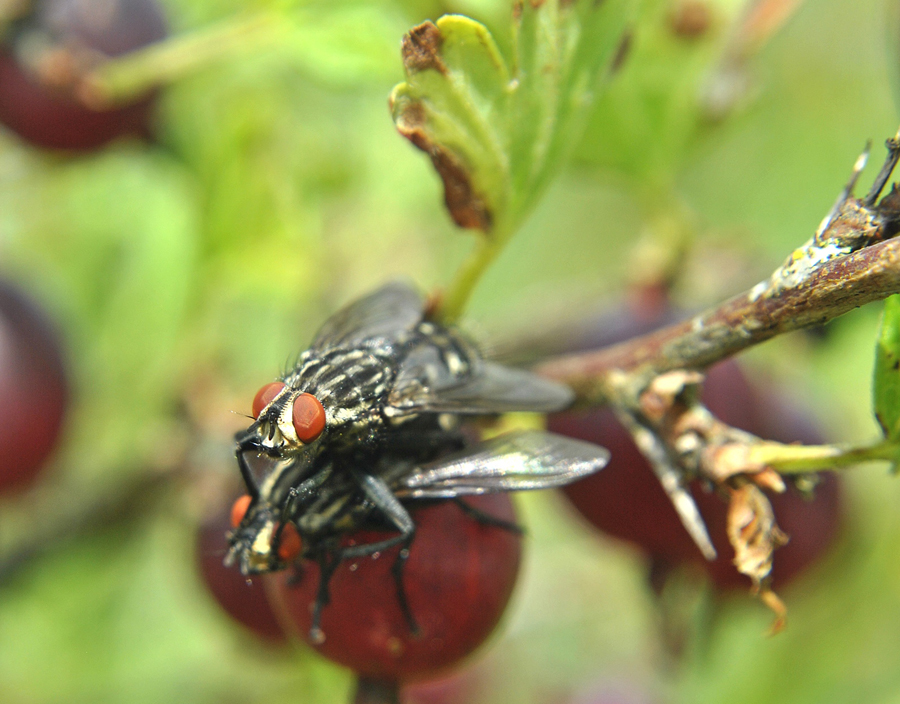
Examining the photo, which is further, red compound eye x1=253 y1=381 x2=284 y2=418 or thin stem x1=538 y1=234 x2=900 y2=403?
red compound eye x1=253 y1=381 x2=284 y2=418

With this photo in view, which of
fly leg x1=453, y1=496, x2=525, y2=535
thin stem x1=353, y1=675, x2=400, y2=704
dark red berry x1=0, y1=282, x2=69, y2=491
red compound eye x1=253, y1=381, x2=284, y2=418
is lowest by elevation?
thin stem x1=353, y1=675, x2=400, y2=704

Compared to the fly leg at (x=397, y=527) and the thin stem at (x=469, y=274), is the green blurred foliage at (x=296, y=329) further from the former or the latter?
the fly leg at (x=397, y=527)

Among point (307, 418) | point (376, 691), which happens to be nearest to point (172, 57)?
point (307, 418)

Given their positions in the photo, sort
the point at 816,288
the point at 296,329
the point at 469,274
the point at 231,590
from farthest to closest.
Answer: the point at 296,329 < the point at 231,590 < the point at 469,274 < the point at 816,288

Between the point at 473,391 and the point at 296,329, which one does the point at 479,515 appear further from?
the point at 296,329

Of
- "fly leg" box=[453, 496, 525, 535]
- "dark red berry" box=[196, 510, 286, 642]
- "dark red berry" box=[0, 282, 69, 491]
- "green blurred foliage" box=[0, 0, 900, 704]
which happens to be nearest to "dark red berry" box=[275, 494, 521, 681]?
"fly leg" box=[453, 496, 525, 535]

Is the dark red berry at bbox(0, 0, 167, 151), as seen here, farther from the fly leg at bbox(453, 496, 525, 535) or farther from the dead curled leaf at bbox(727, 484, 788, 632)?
the dead curled leaf at bbox(727, 484, 788, 632)

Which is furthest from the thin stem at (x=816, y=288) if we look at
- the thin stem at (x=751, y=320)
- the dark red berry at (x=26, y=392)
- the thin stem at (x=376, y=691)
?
the dark red berry at (x=26, y=392)
